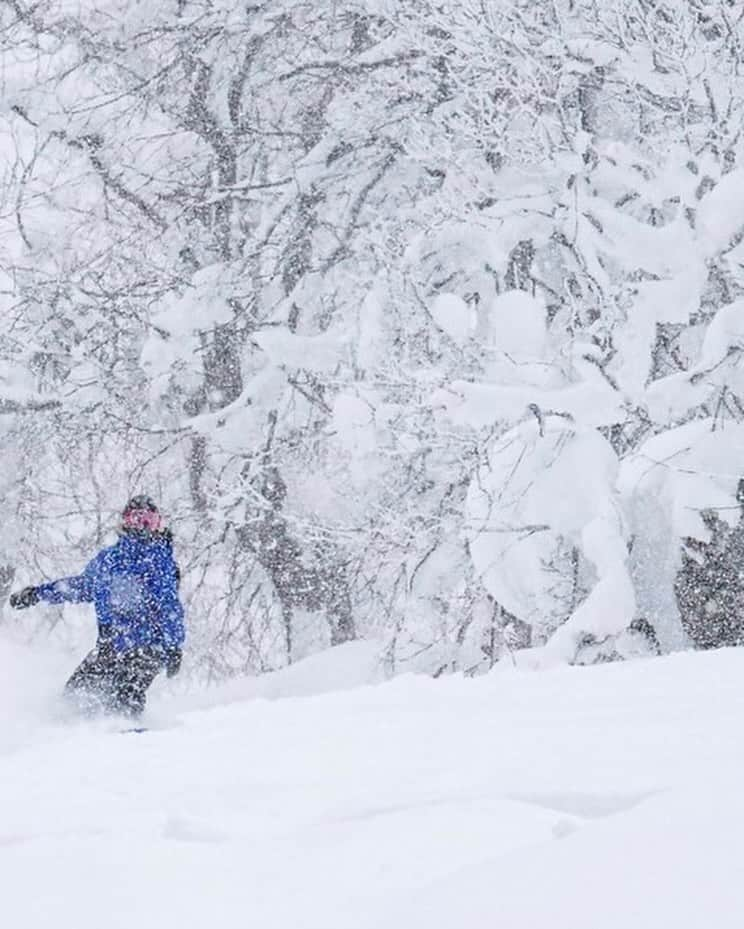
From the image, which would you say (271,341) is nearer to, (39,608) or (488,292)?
(488,292)

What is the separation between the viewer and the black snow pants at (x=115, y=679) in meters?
8.14

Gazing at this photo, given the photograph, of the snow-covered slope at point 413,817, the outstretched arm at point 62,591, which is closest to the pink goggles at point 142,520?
the outstretched arm at point 62,591

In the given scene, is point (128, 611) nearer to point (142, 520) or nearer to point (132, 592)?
point (132, 592)

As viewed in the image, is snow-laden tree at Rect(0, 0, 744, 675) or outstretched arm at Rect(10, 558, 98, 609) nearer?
snow-laden tree at Rect(0, 0, 744, 675)

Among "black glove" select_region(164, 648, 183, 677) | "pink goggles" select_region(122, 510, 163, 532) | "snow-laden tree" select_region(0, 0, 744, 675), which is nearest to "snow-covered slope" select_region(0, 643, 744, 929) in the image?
"snow-laden tree" select_region(0, 0, 744, 675)

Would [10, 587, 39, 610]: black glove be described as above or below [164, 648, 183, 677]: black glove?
above

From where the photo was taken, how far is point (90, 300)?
12.0 meters

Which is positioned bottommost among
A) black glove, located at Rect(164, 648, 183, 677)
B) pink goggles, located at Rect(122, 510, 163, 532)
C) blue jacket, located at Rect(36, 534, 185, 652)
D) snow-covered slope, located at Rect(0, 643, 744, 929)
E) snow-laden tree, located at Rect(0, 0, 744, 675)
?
snow-covered slope, located at Rect(0, 643, 744, 929)

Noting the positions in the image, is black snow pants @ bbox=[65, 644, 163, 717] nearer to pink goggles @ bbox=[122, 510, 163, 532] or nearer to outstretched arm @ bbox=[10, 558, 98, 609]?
outstretched arm @ bbox=[10, 558, 98, 609]

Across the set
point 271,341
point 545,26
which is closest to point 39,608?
point 271,341

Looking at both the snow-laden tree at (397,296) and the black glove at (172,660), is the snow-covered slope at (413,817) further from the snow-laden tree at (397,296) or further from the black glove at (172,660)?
the black glove at (172,660)

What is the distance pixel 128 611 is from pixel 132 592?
0.11 m

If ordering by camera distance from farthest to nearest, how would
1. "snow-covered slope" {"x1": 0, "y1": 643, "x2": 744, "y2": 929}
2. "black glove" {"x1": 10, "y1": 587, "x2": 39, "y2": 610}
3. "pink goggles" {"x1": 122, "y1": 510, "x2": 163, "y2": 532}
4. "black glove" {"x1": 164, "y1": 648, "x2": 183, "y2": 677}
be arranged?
"black glove" {"x1": 164, "y1": 648, "x2": 183, "y2": 677}, "black glove" {"x1": 10, "y1": 587, "x2": 39, "y2": 610}, "pink goggles" {"x1": 122, "y1": 510, "x2": 163, "y2": 532}, "snow-covered slope" {"x1": 0, "y1": 643, "x2": 744, "y2": 929}

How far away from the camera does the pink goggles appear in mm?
7992
